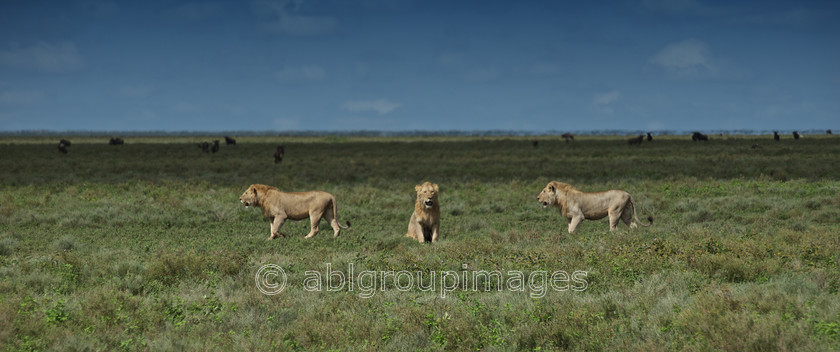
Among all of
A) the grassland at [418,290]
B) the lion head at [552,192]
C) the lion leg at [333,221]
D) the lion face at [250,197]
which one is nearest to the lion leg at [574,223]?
the grassland at [418,290]

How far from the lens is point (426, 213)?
11.6 metres

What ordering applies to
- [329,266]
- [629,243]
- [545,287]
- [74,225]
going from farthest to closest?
1. [74,225]
2. [629,243]
3. [329,266]
4. [545,287]

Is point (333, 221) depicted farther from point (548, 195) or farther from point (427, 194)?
point (548, 195)

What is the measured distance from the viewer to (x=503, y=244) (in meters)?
11.6

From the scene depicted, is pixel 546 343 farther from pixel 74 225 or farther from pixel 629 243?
pixel 74 225

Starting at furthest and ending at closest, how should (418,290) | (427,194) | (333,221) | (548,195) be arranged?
(333,221)
(548,195)
(427,194)
(418,290)

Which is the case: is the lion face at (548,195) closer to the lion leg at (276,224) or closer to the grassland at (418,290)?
the grassland at (418,290)

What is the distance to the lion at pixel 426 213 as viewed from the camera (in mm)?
11078

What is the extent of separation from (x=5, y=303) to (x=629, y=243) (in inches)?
367

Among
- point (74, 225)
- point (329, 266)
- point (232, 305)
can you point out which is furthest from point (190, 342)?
point (74, 225)

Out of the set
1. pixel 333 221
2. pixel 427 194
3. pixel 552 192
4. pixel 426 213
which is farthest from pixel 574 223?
pixel 333 221

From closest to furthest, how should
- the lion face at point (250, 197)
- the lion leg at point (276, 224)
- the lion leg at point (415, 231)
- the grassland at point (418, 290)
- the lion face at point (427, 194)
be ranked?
the grassland at point (418, 290) → the lion face at point (427, 194) → the lion leg at point (415, 231) → the lion face at point (250, 197) → the lion leg at point (276, 224)

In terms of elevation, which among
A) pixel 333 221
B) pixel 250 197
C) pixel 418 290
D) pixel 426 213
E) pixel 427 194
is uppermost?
pixel 427 194

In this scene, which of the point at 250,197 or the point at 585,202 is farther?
the point at 585,202
